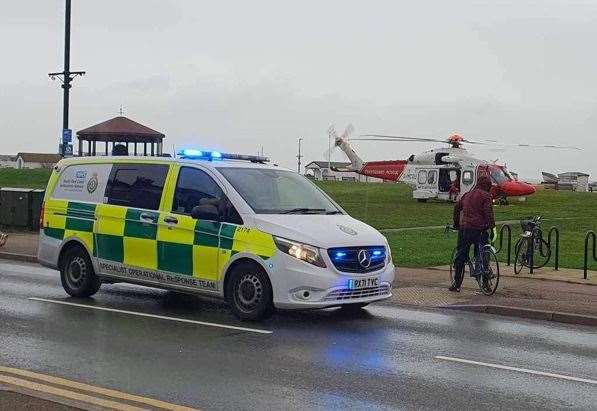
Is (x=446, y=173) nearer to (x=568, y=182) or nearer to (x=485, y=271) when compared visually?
(x=485, y=271)

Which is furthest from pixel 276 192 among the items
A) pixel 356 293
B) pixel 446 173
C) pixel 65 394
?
pixel 446 173

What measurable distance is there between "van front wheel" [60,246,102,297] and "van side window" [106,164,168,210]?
94 centimetres

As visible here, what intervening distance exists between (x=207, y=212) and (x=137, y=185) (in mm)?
1597

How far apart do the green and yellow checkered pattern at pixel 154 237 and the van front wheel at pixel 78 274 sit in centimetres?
24

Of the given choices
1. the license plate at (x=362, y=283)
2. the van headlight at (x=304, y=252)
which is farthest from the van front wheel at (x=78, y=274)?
the license plate at (x=362, y=283)

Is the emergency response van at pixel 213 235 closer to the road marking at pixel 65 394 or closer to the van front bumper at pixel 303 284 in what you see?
the van front bumper at pixel 303 284

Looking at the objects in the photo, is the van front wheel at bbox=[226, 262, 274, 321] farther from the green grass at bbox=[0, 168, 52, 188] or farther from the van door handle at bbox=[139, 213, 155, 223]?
the green grass at bbox=[0, 168, 52, 188]

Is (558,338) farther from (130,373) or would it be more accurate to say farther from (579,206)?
(579,206)

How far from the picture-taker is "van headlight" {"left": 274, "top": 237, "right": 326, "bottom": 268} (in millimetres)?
9148

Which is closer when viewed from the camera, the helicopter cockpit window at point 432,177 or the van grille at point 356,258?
the van grille at point 356,258

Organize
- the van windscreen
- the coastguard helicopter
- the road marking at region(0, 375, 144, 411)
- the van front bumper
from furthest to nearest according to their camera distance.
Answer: the coastguard helicopter → the van windscreen → the van front bumper → the road marking at region(0, 375, 144, 411)

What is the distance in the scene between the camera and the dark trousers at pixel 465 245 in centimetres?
1238

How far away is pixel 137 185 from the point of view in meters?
10.8

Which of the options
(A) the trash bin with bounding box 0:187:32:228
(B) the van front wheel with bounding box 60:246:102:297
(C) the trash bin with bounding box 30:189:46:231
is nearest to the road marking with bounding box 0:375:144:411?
(B) the van front wheel with bounding box 60:246:102:297
